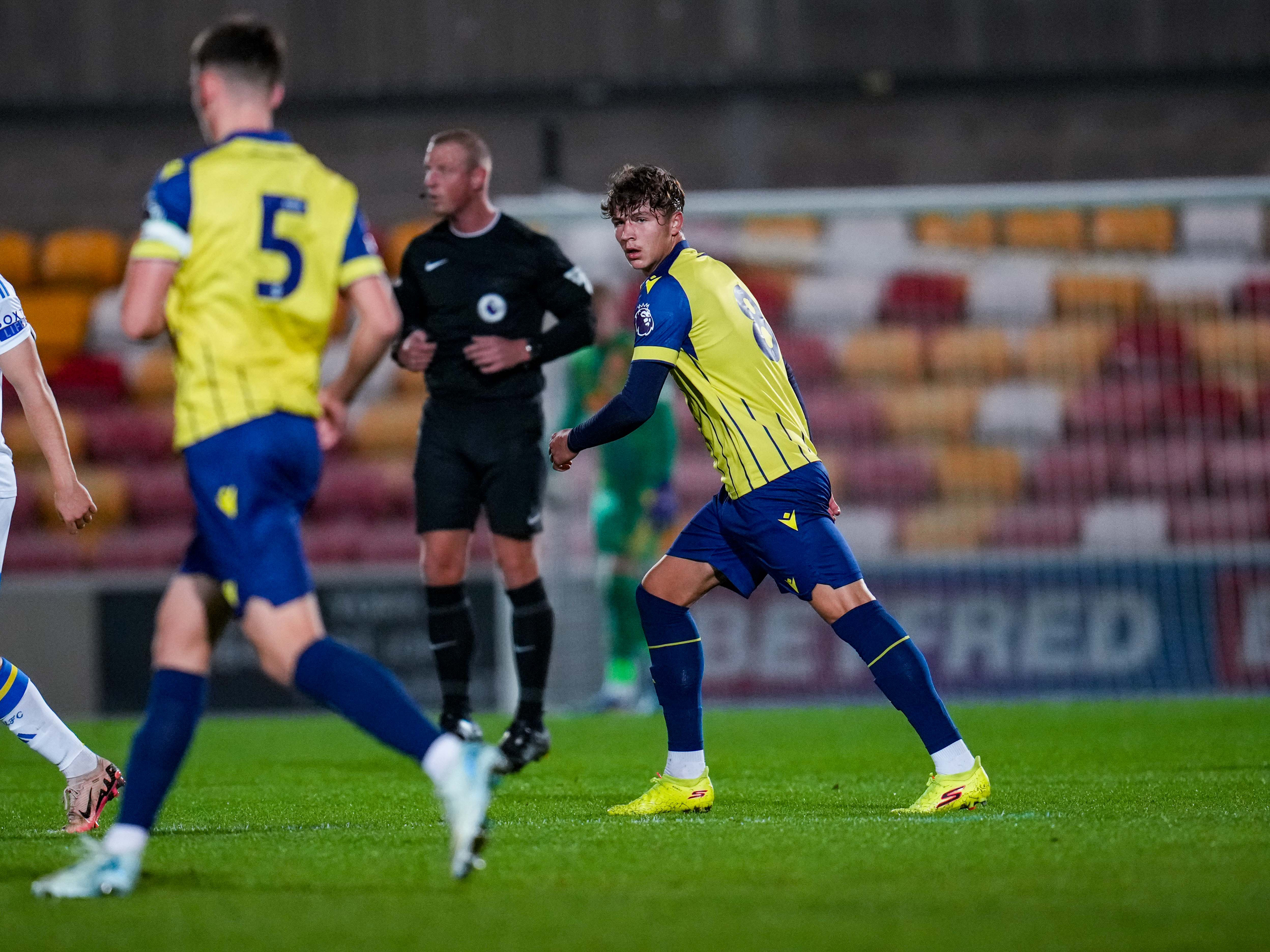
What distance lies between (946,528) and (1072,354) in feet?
4.65

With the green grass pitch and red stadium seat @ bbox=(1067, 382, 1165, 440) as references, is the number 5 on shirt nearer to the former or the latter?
the green grass pitch

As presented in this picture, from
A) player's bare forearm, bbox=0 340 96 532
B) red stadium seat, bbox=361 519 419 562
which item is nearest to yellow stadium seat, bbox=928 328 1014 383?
red stadium seat, bbox=361 519 419 562

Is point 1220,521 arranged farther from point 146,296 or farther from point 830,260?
point 146,296

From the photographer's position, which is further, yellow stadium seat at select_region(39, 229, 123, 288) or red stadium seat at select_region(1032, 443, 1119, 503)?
yellow stadium seat at select_region(39, 229, 123, 288)

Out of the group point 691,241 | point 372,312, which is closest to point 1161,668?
point 691,241

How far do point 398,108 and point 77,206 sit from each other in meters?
2.73

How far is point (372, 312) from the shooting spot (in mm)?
3391

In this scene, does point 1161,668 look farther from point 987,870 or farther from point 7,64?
point 7,64

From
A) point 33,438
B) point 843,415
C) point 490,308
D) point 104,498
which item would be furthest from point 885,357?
A: point 33,438

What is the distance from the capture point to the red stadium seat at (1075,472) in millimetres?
10031

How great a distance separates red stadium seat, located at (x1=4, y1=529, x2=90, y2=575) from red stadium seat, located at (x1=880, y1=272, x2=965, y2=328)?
568 cm

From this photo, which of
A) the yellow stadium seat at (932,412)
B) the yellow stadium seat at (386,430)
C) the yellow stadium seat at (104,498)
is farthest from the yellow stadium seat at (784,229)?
the yellow stadium seat at (104,498)

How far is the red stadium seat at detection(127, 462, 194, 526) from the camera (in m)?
11.6

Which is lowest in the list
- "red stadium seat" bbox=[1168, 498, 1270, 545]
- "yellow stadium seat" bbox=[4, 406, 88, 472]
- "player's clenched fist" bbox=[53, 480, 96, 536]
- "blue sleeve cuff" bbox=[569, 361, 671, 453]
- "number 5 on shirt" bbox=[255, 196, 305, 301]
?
"red stadium seat" bbox=[1168, 498, 1270, 545]
